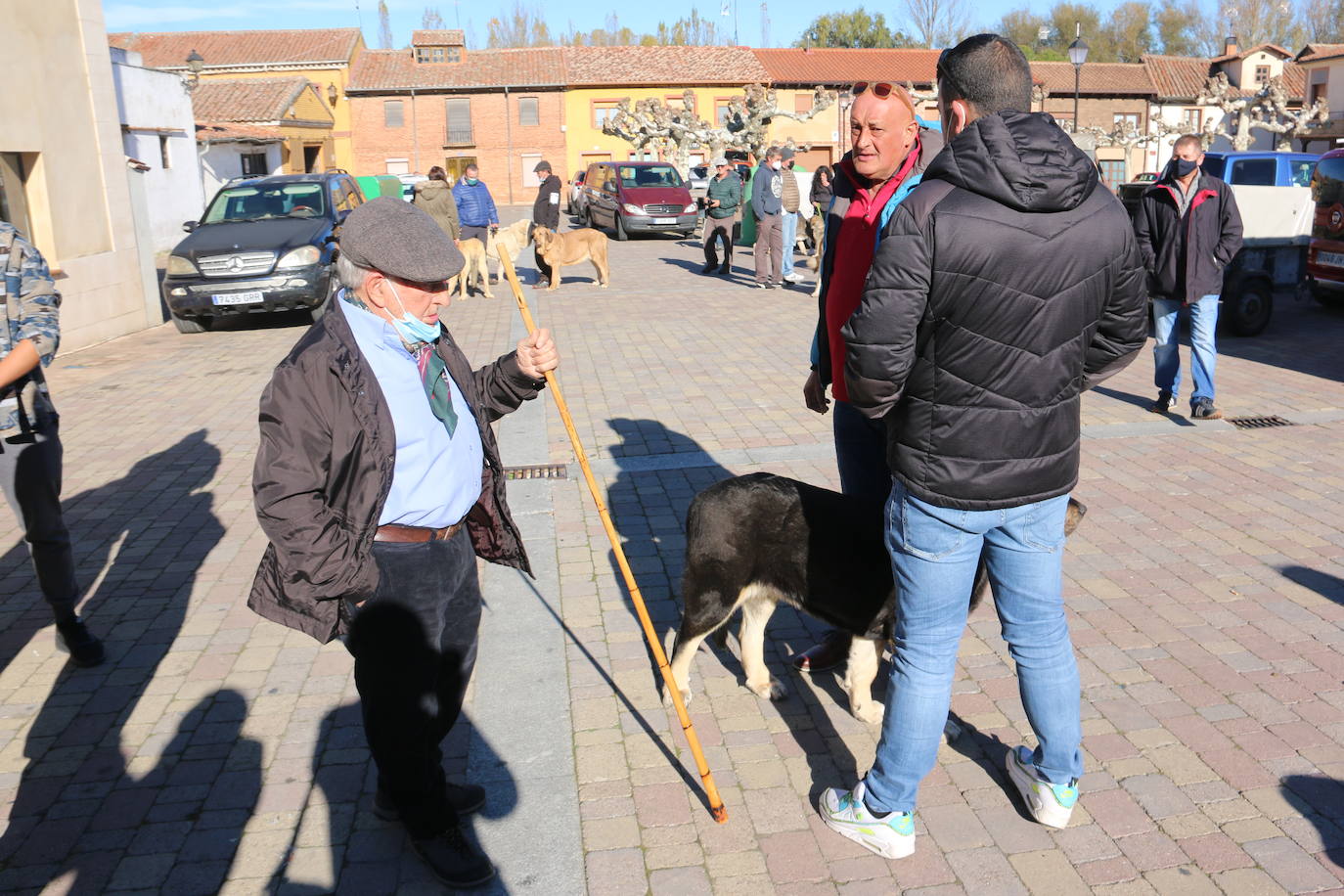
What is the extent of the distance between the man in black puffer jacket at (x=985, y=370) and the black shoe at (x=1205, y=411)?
5363 millimetres

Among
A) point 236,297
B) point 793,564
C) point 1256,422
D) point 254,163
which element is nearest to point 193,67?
point 254,163

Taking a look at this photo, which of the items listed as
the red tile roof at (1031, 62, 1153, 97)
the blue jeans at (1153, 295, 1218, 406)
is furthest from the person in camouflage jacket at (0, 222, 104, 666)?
the red tile roof at (1031, 62, 1153, 97)

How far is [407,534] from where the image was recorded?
9.11 ft

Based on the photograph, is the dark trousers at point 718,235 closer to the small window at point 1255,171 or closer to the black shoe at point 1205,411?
the small window at point 1255,171

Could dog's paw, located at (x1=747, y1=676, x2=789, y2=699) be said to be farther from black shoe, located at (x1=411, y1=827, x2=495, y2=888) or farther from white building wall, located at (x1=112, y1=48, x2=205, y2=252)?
white building wall, located at (x1=112, y1=48, x2=205, y2=252)

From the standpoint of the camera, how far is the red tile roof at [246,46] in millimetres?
54781

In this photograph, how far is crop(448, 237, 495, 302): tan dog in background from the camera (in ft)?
49.1

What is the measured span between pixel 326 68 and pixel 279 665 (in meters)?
56.6

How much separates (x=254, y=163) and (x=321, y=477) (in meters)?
39.0

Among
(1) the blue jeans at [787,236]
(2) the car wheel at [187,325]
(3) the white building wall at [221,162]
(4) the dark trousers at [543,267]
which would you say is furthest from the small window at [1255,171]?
(3) the white building wall at [221,162]

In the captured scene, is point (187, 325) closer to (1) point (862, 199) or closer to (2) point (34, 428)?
(2) point (34, 428)


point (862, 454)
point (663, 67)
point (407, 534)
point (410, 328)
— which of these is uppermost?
point (663, 67)

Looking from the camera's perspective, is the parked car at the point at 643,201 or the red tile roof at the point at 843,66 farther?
the red tile roof at the point at 843,66

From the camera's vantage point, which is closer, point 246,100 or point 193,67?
point 193,67
